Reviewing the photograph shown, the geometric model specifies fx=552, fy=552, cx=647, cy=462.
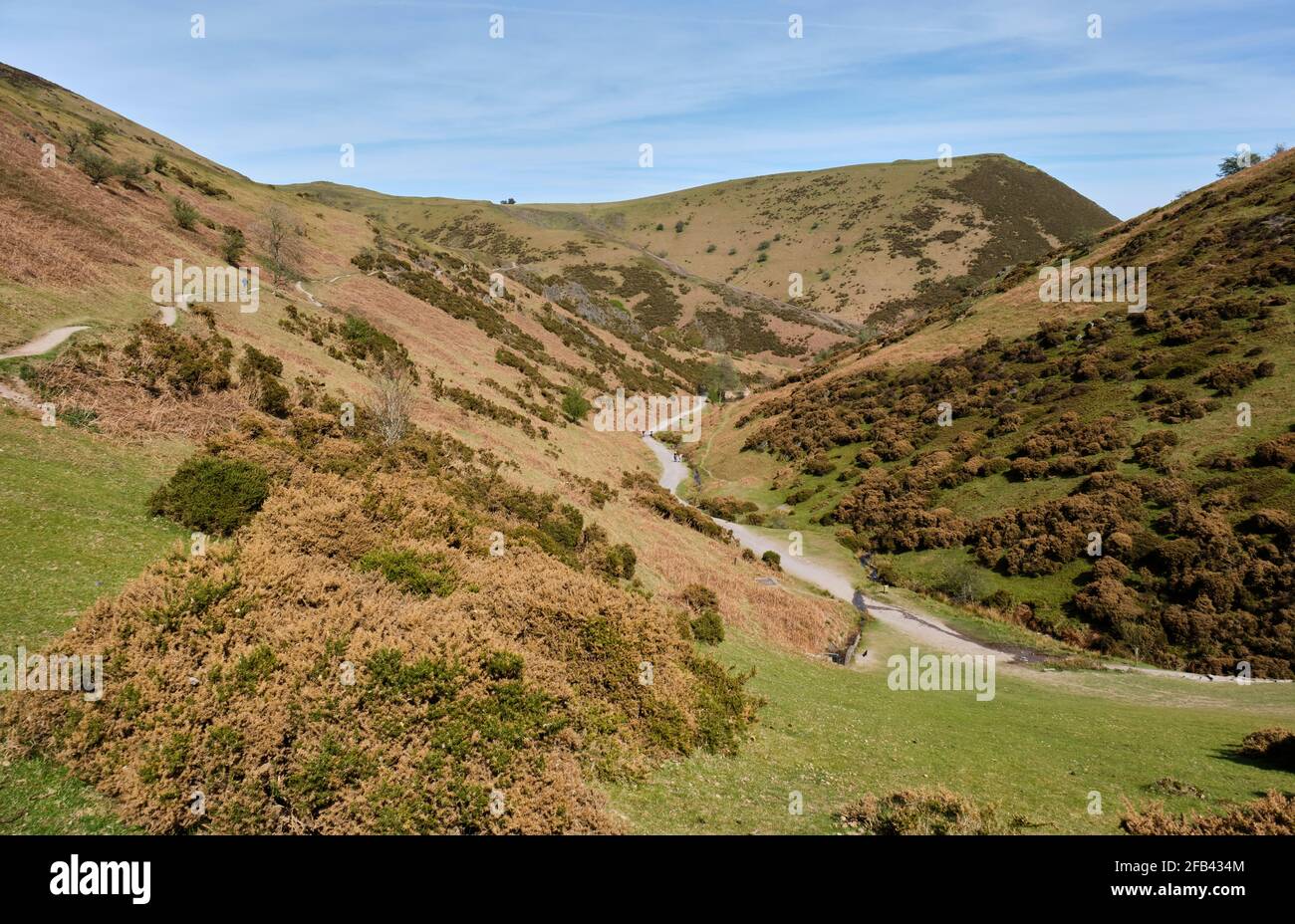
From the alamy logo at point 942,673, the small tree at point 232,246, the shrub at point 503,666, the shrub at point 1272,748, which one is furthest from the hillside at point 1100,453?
the small tree at point 232,246

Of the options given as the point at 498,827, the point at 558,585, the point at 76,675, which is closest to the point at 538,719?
the point at 498,827

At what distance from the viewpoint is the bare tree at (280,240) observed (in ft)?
146

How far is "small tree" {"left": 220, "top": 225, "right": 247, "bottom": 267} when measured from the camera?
131 feet

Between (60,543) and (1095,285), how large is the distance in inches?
3171

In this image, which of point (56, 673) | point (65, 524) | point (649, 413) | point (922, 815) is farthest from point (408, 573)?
point (649, 413)

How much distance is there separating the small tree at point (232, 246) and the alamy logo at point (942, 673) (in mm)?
48834

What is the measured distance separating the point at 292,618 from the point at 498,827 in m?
5.01

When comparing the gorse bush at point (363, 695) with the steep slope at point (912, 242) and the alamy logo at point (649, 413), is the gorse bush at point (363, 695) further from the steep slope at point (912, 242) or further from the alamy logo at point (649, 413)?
the steep slope at point (912, 242)

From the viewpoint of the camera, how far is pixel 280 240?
155ft

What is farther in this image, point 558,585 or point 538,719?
point 558,585

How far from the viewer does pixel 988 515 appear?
119 feet
